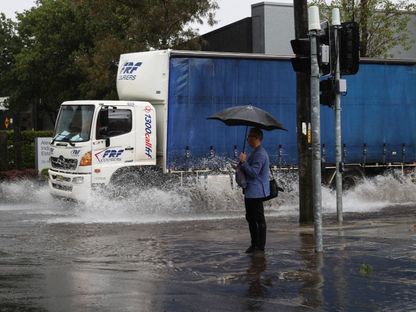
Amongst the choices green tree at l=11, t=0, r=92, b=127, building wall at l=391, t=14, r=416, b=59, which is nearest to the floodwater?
building wall at l=391, t=14, r=416, b=59

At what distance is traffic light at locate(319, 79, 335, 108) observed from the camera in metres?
12.5

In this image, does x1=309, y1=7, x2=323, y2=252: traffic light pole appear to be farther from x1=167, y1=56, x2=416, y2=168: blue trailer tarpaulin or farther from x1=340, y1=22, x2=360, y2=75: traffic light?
x1=167, y1=56, x2=416, y2=168: blue trailer tarpaulin

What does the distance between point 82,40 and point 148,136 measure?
19163 mm

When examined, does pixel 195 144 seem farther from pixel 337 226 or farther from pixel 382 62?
pixel 382 62

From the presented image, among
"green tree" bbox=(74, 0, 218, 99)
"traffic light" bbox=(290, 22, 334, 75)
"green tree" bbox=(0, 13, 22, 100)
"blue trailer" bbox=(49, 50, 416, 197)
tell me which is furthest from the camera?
"green tree" bbox=(0, 13, 22, 100)

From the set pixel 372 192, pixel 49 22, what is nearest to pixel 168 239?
pixel 372 192

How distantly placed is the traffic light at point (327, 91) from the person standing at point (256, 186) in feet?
9.25

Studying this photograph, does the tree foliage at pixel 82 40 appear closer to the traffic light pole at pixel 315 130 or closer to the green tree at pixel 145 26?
the green tree at pixel 145 26

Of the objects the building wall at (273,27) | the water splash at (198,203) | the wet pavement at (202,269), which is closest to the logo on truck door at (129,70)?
the water splash at (198,203)

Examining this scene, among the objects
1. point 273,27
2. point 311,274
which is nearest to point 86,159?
point 311,274

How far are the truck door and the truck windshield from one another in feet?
0.88

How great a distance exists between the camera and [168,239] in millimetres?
11781

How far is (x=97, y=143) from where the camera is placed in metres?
15.7

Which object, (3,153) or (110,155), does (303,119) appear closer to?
(110,155)
